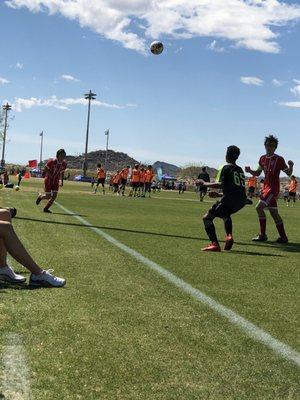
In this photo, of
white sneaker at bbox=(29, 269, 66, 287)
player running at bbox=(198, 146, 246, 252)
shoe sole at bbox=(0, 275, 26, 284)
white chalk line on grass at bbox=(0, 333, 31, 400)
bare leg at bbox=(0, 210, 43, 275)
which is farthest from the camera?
player running at bbox=(198, 146, 246, 252)

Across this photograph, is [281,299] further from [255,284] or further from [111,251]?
[111,251]

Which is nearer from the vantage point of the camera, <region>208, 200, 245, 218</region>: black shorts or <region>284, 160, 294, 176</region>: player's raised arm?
<region>208, 200, 245, 218</region>: black shorts

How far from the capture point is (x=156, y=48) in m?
21.9

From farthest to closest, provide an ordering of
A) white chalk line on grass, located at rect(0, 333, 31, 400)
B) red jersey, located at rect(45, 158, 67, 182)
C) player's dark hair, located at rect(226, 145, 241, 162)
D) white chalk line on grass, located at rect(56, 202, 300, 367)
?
red jersey, located at rect(45, 158, 67, 182) < player's dark hair, located at rect(226, 145, 241, 162) < white chalk line on grass, located at rect(56, 202, 300, 367) < white chalk line on grass, located at rect(0, 333, 31, 400)

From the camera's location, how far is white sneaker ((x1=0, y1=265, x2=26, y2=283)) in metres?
5.47

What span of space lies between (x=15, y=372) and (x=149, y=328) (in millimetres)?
1312

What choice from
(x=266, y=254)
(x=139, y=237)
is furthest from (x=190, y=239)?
(x=266, y=254)

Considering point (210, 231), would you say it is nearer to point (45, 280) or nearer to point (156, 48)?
point (45, 280)

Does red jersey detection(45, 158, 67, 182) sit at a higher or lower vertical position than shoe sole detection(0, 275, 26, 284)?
higher

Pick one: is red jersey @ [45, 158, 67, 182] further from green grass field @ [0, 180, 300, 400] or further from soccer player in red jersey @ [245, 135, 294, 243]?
green grass field @ [0, 180, 300, 400]

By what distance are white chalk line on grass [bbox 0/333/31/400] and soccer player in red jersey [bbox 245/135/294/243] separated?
8149mm

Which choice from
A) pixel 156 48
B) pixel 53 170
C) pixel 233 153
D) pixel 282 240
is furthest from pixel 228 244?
pixel 156 48

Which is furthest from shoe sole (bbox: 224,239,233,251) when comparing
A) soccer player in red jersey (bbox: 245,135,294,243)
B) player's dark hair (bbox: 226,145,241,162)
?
soccer player in red jersey (bbox: 245,135,294,243)

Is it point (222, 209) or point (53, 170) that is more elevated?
point (53, 170)
